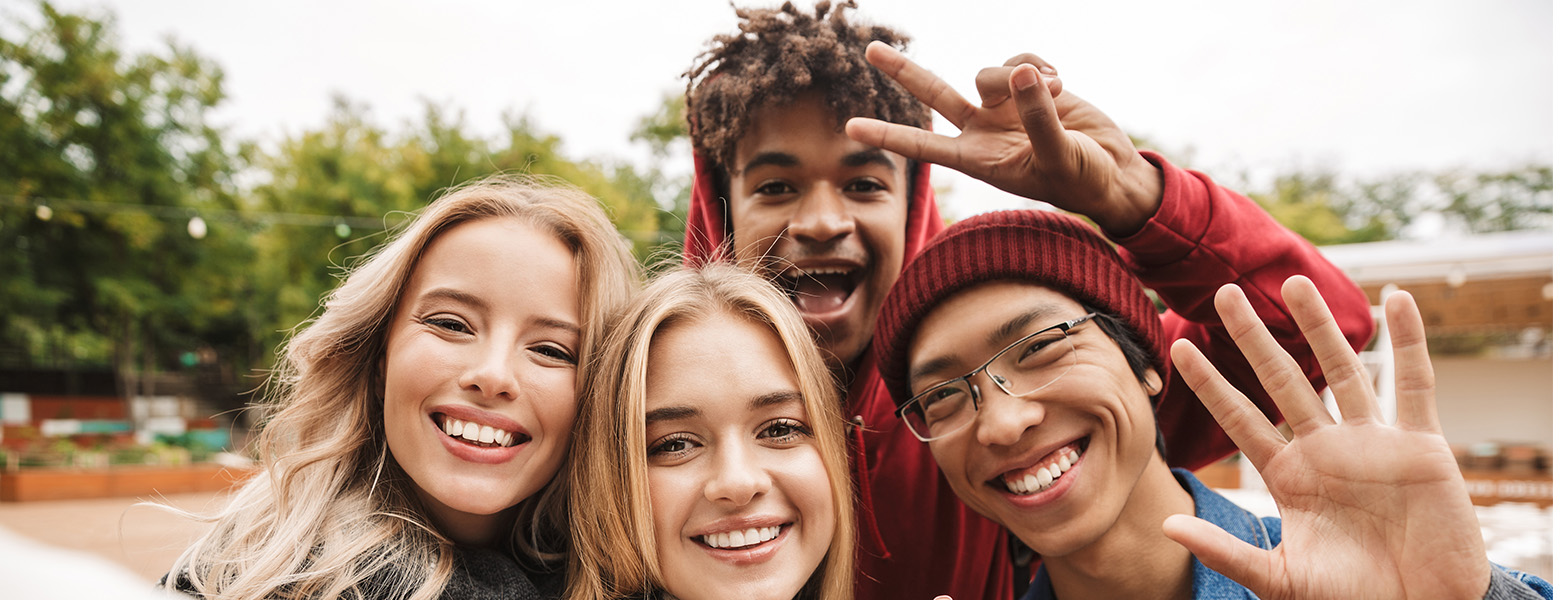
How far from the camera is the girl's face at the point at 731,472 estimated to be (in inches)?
79.2

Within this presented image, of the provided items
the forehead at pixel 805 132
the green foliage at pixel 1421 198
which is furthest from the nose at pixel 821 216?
the green foliage at pixel 1421 198

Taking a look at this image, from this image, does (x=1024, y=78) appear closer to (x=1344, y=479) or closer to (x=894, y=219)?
(x=894, y=219)

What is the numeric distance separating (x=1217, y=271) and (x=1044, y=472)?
2.55ft

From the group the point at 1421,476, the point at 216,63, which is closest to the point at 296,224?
the point at 216,63

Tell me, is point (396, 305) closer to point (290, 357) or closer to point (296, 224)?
point (290, 357)

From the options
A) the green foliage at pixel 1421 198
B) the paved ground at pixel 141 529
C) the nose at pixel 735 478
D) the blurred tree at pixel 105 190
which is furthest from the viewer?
the green foliage at pixel 1421 198

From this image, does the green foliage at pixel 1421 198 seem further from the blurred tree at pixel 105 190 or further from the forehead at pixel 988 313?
the blurred tree at pixel 105 190

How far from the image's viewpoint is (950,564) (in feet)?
9.12

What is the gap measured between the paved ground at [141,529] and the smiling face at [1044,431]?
6716 millimetres

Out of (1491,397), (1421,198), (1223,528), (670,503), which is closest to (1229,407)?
(1223,528)

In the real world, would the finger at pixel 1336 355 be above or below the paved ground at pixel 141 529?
above

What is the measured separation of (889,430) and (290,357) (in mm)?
1863

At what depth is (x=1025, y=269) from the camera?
228cm

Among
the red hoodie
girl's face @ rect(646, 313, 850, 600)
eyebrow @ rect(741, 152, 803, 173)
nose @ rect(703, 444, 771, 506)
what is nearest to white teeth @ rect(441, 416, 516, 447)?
girl's face @ rect(646, 313, 850, 600)
